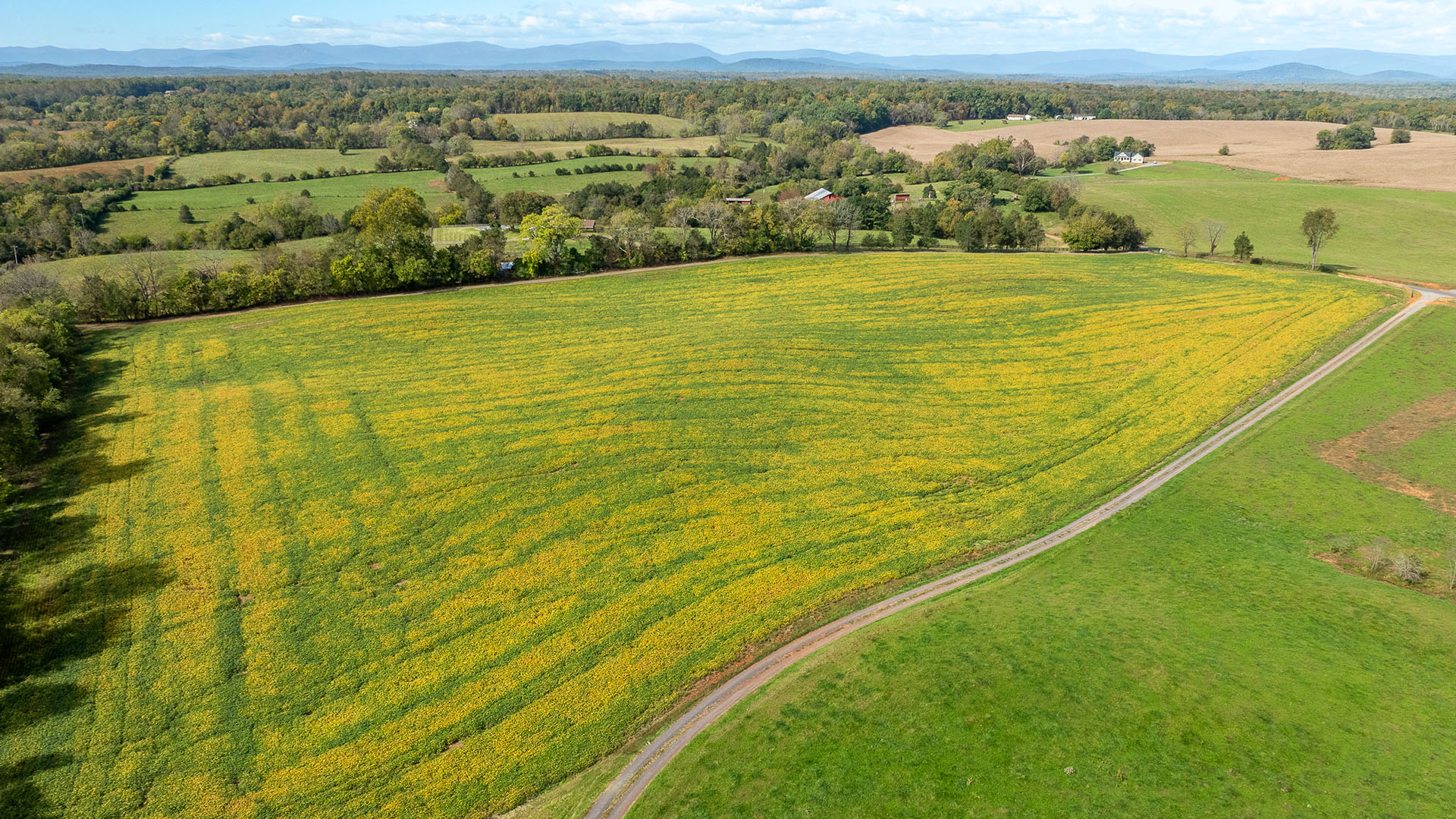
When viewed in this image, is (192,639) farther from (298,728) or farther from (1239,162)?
(1239,162)

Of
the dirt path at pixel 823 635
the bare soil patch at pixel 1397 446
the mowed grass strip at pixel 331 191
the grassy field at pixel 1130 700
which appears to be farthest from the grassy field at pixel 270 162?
the bare soil patch at pixel 1397 446

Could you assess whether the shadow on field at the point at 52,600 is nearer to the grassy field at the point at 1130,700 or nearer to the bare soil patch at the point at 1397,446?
the grassy field at the point at 1130,700

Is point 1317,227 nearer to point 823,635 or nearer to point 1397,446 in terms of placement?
point 1397,446

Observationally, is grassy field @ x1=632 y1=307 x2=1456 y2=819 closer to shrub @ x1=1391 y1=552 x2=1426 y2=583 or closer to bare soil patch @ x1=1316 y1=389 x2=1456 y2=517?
shrub @ x1=1391 y1=552 x2=1426 y2=583

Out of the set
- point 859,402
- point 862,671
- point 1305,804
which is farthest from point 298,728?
point 859,402

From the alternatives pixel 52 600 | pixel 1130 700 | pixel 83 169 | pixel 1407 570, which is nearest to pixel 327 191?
pixel 83 169

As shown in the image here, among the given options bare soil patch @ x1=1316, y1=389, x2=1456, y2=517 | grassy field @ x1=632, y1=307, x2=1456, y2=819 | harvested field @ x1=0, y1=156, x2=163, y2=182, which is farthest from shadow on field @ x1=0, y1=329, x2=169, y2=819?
harvested field @ x1=0, y1=156, x2=163, y2=182
